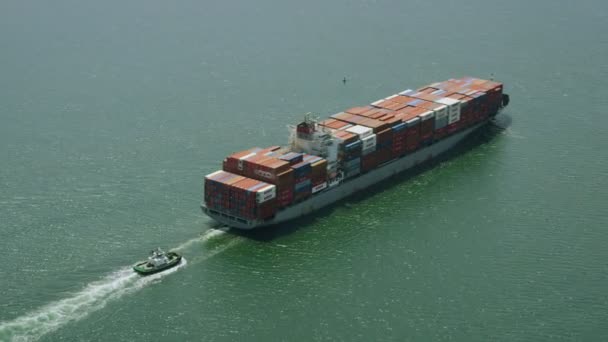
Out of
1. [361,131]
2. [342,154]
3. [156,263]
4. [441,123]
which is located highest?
[361,131]

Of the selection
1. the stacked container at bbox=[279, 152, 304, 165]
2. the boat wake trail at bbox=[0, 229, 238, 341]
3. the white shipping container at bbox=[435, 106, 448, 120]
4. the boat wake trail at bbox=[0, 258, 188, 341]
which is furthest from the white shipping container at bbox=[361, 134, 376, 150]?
the boat wake trail at bbox=[0, 258, 188, 341]

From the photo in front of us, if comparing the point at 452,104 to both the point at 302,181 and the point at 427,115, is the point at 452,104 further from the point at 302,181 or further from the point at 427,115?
the point at 302,181

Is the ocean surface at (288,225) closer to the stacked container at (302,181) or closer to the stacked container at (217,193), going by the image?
the stacked container at (217,193)

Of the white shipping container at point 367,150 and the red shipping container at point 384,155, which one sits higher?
the white shipping container at point 367,150

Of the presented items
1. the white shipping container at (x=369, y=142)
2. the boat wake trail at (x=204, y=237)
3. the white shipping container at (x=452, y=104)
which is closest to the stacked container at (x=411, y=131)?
the white shipping container at (x=369, y=142)

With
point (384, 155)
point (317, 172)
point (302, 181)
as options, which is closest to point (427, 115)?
point (384, 155)

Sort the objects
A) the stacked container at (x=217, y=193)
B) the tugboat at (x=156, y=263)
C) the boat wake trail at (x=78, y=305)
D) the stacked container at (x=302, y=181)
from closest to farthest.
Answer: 1. the boat wake trail at (x=78, y=305)
2. the tugboat at (x=156, y=263)
3. the stacked container at (x=217, y=193)
4. the stacked container at (x=302, y=181)
